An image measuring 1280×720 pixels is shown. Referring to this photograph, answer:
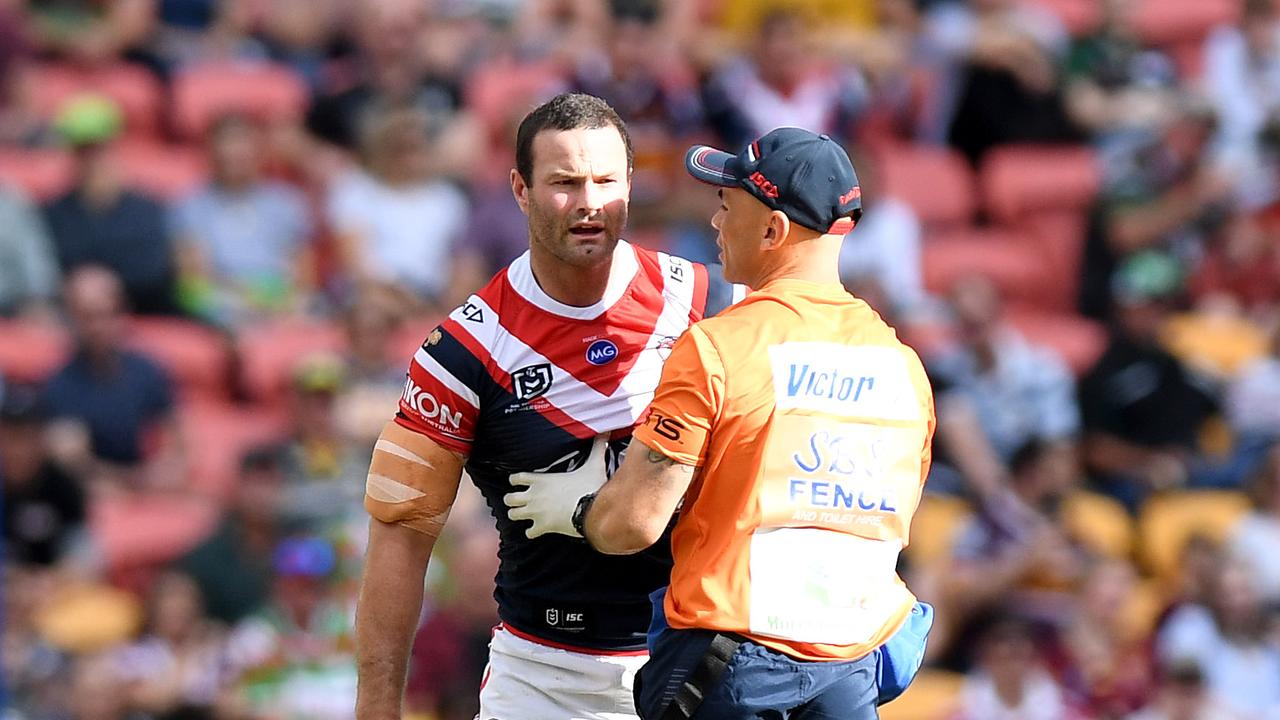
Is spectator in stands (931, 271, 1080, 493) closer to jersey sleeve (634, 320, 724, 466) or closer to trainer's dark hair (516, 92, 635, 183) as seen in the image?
trainer's dark hair (516, 92, 635, 183)

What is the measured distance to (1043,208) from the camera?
12375 mm

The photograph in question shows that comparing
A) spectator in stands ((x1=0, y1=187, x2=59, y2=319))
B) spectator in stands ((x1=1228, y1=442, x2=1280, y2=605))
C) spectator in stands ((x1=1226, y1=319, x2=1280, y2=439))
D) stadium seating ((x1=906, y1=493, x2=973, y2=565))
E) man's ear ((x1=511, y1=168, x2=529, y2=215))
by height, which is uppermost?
man's ear ((x1=511, y1=168, x2=529, y2=215))

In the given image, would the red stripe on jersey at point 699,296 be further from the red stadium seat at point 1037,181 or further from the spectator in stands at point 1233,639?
the red stadium seat at point 1037,181

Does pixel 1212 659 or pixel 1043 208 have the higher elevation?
pixel 1043 208

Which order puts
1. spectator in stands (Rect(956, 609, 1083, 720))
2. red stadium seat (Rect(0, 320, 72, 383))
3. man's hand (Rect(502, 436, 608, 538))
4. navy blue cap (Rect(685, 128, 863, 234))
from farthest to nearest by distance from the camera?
red stadium seat (Rect(0, 320, 72, 383)), spectator in stands (Rect(956, 609, 1083, 720)), man's hand (Rect(502, 436, 608, 538)), navy blue cap (Rect(685, 128, 863, 234))

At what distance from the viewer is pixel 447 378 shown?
4.65 metres

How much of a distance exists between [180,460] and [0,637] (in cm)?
133

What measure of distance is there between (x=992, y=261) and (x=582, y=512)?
8.16 metres

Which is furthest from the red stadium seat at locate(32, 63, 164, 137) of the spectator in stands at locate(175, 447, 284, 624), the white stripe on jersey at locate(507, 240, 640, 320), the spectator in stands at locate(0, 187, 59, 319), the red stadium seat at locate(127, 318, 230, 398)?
the white stripe on jersey at locate(507, 240, 640, 320)

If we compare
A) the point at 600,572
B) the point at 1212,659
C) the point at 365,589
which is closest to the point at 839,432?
the point at 600,572

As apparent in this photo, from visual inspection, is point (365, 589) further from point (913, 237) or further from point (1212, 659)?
point (913, 237)

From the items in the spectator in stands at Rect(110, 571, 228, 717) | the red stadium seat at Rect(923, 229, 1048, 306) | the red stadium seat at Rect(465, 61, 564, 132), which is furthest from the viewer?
the red stadium seat at Rect(923, 229, 1048, 306)

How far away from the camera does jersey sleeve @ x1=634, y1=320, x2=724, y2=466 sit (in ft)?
12.9

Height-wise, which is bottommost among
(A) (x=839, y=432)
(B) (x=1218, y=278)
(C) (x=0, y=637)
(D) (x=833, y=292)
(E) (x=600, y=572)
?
(C) (x=0, y=637)
